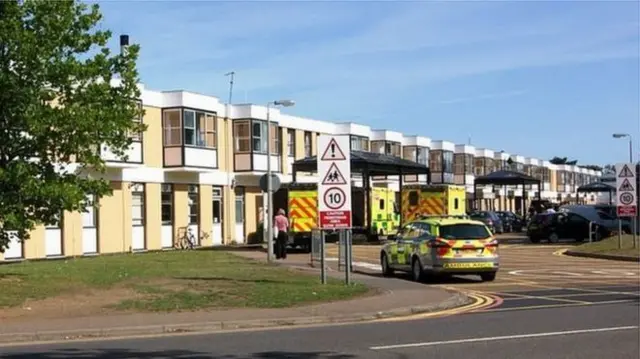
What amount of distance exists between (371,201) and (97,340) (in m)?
34.6

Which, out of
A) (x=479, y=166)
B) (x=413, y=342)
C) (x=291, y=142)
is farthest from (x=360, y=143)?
(x=413, y=342)

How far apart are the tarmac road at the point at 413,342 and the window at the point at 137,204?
29.2 m

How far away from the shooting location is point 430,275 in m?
23.1

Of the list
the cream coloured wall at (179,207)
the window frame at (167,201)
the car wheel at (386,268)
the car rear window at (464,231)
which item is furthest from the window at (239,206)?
the car rear window at (464,231)

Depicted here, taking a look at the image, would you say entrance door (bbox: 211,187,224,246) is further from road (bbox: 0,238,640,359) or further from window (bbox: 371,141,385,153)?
road (bbox: 0,238,640,359)

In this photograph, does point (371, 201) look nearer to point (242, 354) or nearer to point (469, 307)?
point (469, 307)

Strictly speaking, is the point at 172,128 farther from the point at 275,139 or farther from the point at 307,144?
the point at 307,144

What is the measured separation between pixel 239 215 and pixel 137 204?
30.5 feet

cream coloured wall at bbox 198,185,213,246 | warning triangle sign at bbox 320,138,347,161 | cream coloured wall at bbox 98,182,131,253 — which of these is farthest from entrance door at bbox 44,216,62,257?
warning triangle sign at bbox 320,138,347,161

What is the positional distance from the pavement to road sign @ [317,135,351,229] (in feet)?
6.56

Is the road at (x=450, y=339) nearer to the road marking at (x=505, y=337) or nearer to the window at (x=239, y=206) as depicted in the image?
the road marking at (x=505, y=337)

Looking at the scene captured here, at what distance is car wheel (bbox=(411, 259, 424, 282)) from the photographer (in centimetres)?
2316

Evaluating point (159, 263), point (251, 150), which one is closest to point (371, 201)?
point (251, 150)

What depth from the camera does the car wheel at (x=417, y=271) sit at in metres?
23.2
